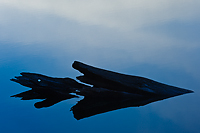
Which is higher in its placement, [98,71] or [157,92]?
[98,71]

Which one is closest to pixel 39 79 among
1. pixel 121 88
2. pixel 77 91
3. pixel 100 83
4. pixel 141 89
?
pixel 77 91

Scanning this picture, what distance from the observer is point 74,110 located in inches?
237

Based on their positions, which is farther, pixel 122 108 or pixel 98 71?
pixel 98 71

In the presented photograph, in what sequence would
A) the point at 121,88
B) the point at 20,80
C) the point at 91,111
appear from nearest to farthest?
the point at 91,111, the point at 121,88, the point at 20,80

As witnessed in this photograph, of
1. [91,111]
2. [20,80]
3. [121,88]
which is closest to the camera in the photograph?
[91,111]

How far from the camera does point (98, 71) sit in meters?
6.56

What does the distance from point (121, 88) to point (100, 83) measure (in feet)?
1.66

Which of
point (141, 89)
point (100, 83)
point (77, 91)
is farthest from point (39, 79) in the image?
point (141, 89)

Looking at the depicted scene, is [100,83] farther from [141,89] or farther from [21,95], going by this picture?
[21,95]

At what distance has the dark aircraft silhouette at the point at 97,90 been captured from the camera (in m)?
6.24

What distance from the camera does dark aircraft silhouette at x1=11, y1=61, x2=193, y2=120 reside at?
6.24 m

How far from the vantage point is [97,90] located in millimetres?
6332

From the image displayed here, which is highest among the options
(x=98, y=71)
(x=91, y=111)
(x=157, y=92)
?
(x=98, y=71)

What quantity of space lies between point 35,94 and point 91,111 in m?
1.64
